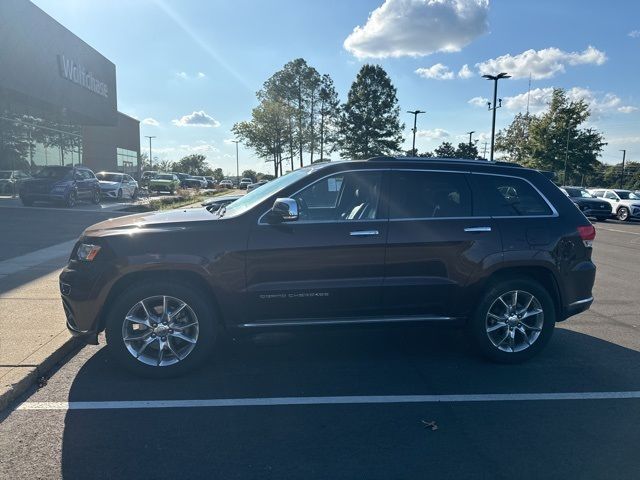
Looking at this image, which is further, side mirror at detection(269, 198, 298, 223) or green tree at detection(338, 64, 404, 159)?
green tree at detection(338, 64, 404, 159)

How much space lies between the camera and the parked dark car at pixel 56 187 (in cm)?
1916

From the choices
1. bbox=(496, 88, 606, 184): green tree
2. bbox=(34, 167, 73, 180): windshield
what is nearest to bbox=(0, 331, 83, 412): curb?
bbox=(34, 167, 73, 180): windshield

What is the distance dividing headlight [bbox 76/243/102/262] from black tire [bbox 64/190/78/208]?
16992 mm

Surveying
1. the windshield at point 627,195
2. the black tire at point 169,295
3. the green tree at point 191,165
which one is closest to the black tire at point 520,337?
the black tire at point 169,295

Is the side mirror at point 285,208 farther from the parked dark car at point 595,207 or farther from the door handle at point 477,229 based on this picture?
the parked dark car at point 595,207

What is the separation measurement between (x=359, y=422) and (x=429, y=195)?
2202 millimetres

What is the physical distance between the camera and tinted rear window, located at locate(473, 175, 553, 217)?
4.82 metres

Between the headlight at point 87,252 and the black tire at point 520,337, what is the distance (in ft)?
11.2

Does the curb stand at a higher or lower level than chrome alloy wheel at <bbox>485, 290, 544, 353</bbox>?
lower

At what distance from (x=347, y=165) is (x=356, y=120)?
54.3m

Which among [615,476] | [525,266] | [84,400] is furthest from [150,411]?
[525,266]

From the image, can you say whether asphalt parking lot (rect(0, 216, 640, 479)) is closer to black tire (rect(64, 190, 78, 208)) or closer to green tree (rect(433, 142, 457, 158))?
black tire (rect(64, 190, 78, 208))

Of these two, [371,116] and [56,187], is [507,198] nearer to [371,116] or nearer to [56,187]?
[56,187]

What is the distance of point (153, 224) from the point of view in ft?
14.4
